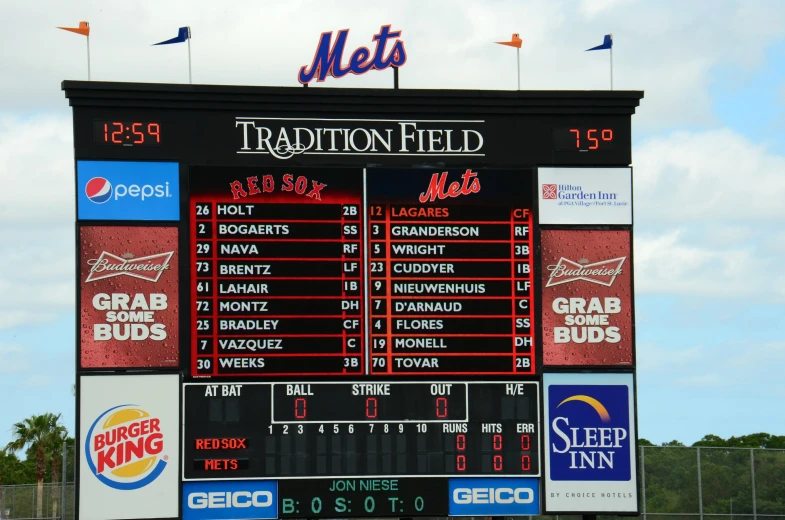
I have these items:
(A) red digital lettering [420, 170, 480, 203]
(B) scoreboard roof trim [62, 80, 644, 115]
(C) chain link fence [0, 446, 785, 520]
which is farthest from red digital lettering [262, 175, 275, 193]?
(C) chain link fence [0, 446, 785, 520]

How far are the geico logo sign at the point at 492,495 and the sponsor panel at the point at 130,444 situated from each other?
424 centimetres

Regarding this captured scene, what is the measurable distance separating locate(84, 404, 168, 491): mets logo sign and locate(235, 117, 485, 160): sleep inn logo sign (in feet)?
14.3

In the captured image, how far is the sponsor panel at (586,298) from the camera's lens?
18984 millimetres

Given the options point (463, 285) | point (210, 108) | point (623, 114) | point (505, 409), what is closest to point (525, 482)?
point (505, 409)

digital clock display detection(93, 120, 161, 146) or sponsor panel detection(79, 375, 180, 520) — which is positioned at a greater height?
digital clock display detection(93, 120, 161, 146)

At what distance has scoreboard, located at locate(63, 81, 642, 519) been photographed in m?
18.3

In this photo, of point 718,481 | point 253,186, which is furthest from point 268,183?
point 718,481

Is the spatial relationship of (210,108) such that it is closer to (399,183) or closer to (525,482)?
(399,183)

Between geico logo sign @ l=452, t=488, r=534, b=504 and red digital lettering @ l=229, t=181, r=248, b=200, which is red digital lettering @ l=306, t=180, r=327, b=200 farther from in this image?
geico logo sign @ l=452, t=488, r=534, b=504

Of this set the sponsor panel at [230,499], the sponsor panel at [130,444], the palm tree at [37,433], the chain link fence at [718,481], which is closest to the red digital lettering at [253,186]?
the sponsor panel at [130,444]

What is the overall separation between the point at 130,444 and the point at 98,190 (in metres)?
3.84

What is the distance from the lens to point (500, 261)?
18.9 meters

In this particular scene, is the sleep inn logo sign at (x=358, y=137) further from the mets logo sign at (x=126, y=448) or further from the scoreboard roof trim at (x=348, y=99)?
the mets logo sign at (x=126, y=448)

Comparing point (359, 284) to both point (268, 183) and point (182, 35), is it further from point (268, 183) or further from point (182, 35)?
point (182, 35)
